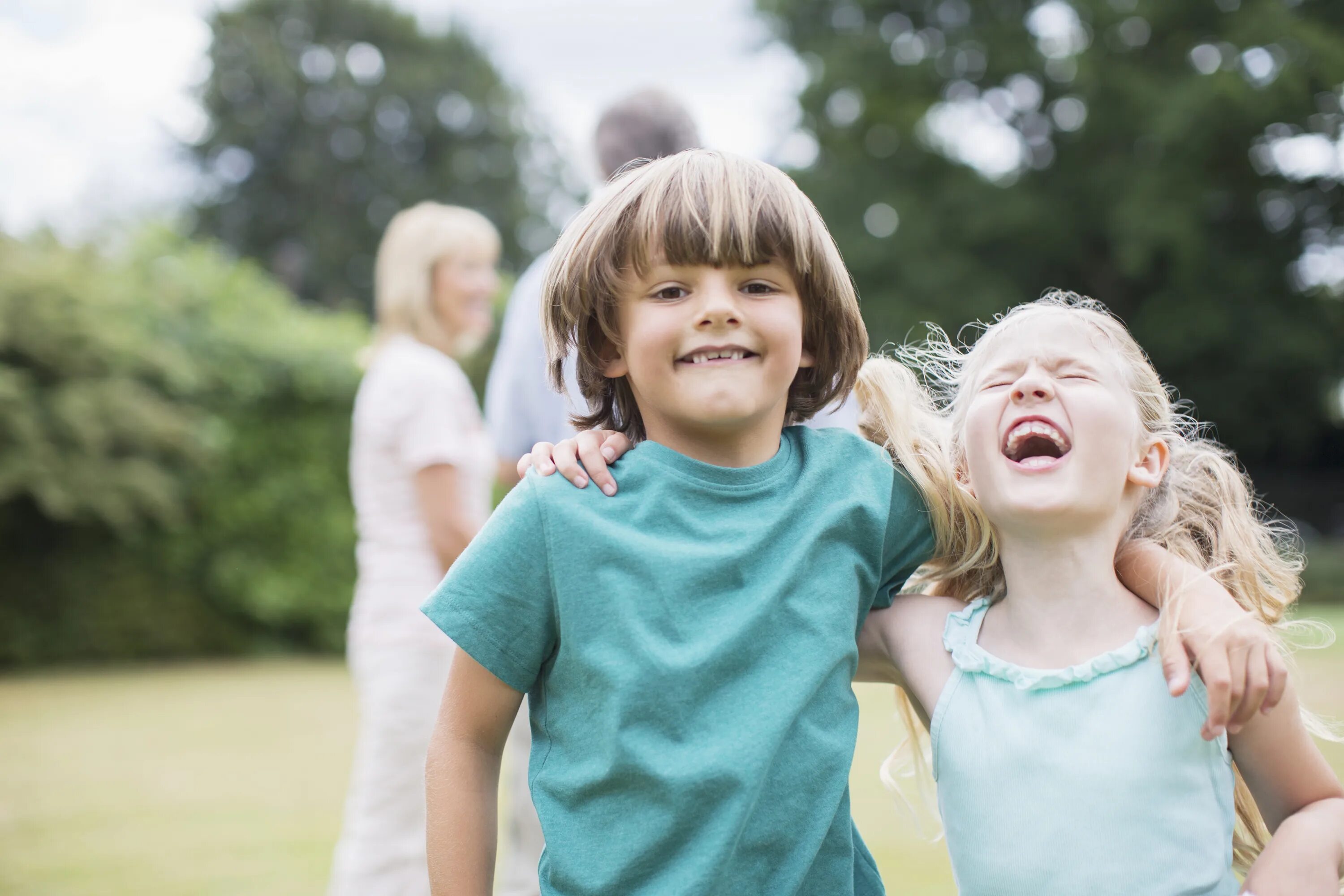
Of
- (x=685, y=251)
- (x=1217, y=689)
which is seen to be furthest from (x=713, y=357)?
(x=1217, y=689)

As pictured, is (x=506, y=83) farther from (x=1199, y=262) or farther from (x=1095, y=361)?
(x=1095, y=361)

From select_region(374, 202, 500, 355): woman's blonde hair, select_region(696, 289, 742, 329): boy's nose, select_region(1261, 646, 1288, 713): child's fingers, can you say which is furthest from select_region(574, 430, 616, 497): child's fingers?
select_region(374, 202, 500, 355): woman's blonde hair

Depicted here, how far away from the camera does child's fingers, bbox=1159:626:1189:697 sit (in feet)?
4.91

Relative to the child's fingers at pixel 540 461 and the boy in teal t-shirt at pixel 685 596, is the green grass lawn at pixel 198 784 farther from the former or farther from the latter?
the child's fingers at pixel 540 461

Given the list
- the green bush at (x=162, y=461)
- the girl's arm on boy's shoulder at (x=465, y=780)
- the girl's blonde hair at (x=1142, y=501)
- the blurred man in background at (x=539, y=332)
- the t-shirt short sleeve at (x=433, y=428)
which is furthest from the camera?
the green bush at (x=162, y=461)

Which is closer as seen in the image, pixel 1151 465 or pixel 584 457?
pixel 584 457

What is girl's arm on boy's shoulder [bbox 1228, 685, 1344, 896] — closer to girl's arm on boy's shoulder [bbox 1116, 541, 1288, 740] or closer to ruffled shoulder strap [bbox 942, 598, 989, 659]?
girl's arm on boy's shoulder [bbox 1116, 541, 1288, 740]

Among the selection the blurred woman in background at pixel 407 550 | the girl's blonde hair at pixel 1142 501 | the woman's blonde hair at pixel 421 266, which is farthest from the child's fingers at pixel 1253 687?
the woman's blonde hair at pixel 421 266

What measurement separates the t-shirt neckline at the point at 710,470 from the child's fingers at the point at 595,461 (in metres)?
0.06

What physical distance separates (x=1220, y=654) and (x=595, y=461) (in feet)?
2.73

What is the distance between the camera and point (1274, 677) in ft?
4.86

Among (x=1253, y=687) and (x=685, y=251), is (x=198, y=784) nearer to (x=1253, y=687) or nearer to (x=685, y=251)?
(x=685, y=251)

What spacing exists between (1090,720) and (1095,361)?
506 millimetres

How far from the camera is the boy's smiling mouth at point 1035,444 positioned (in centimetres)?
168
